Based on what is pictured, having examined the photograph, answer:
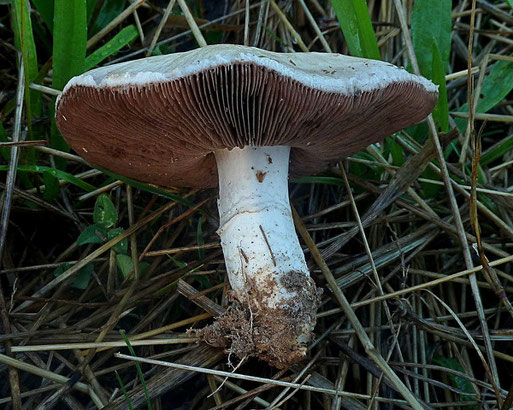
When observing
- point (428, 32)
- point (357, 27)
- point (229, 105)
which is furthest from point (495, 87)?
point (229, 105)

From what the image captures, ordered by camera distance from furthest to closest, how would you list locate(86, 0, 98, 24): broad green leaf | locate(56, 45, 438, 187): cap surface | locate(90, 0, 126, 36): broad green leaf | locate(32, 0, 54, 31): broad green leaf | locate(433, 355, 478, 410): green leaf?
1. locate(90, 0, 126, 36): broad green leaf
2. locate(86, 0, 98, 24): broad green leaf
3. locate(32, 0, 54, 31): broad green leaf
4. locate(433, 355, 478, 410): green leaf
5. locate(56, 45, 438, 187): cap surface

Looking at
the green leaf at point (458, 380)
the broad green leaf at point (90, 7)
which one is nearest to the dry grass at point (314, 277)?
the green leaf at point (458, 380)

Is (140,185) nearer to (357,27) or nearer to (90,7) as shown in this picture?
(90,7)

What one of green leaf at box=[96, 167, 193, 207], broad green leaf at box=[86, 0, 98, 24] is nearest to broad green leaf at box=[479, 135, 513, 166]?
green leaf at box=[96, 167, 193, 207]

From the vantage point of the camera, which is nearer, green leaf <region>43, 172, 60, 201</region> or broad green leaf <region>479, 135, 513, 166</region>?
green leaf <region>43, 172, 60, 201</region>

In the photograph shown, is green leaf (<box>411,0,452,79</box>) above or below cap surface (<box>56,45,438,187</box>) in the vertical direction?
above

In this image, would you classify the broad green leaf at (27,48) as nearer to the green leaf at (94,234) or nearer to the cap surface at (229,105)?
the cap surface at (229,105)

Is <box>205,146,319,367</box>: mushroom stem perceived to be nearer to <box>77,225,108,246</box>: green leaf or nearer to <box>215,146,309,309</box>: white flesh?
<box>215,146,309,309</box>: white flesh
